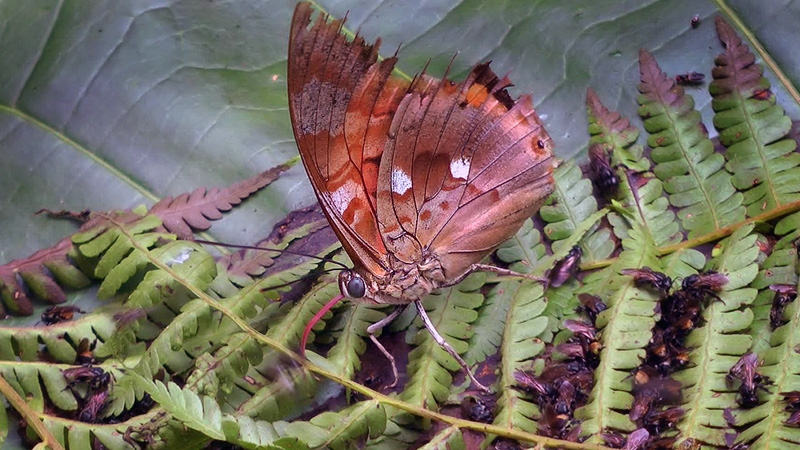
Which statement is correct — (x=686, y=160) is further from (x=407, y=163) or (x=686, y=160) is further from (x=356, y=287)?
(x=356, y=287)

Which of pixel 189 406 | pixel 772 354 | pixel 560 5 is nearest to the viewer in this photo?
pixel 189 406

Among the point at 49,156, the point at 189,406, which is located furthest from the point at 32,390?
the point at 49,156

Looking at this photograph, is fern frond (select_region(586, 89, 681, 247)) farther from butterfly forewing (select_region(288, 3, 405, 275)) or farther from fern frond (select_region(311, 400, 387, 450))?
fern frond (select_region(311, 400, 387, 450))

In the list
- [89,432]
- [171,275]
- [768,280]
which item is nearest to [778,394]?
[768,280]

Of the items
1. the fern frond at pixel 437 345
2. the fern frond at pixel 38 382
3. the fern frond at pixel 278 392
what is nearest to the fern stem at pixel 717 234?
the fern frond at pixel 437 345

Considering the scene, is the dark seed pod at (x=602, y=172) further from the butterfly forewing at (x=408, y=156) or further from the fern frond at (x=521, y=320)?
the butterfly forewing at (x=408, y=156)

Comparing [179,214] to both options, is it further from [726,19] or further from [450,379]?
[726,19]
